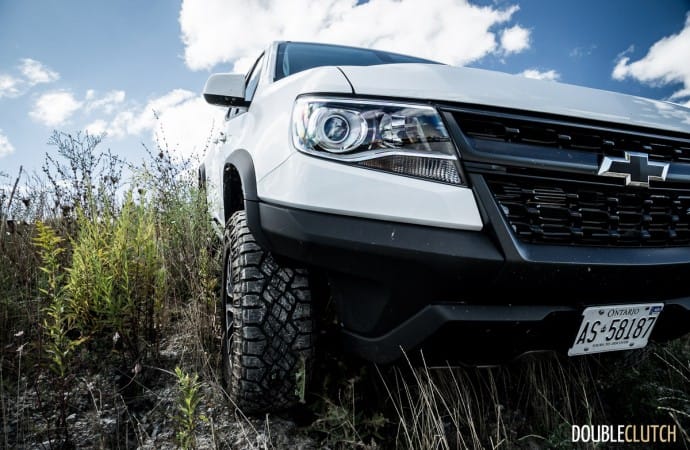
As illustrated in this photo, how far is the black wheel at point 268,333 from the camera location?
133cm

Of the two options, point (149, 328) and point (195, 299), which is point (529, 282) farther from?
point (149, 328)

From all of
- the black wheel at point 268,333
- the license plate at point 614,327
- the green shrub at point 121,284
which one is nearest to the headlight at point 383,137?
the black wheel at point 268,333

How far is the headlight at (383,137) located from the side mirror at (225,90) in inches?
34.3

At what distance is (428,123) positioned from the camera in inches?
44.0

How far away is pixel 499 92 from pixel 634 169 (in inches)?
17.6

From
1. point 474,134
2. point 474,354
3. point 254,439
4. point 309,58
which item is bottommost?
point 254,439

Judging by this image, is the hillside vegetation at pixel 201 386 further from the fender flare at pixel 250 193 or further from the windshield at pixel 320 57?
the windshield at pixel 320 57

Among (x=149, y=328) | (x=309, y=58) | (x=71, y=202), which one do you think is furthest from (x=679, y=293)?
(x=71, y=202)

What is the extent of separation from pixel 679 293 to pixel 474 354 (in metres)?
0.70

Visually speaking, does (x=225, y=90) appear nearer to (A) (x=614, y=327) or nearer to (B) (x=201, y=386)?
(B) (x=201, y=386)

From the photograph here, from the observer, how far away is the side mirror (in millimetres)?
1865

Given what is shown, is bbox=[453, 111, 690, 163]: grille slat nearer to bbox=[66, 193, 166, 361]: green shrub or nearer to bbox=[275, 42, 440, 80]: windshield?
bbox=[275, 42, 440, 80]: windshield

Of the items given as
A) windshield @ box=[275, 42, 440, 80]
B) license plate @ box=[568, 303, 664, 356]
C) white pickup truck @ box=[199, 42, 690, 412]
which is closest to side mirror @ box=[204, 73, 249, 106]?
windshield @ box=[275, 42, 440, 80]

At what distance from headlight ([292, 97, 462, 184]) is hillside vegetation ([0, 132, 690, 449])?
1.89ft
